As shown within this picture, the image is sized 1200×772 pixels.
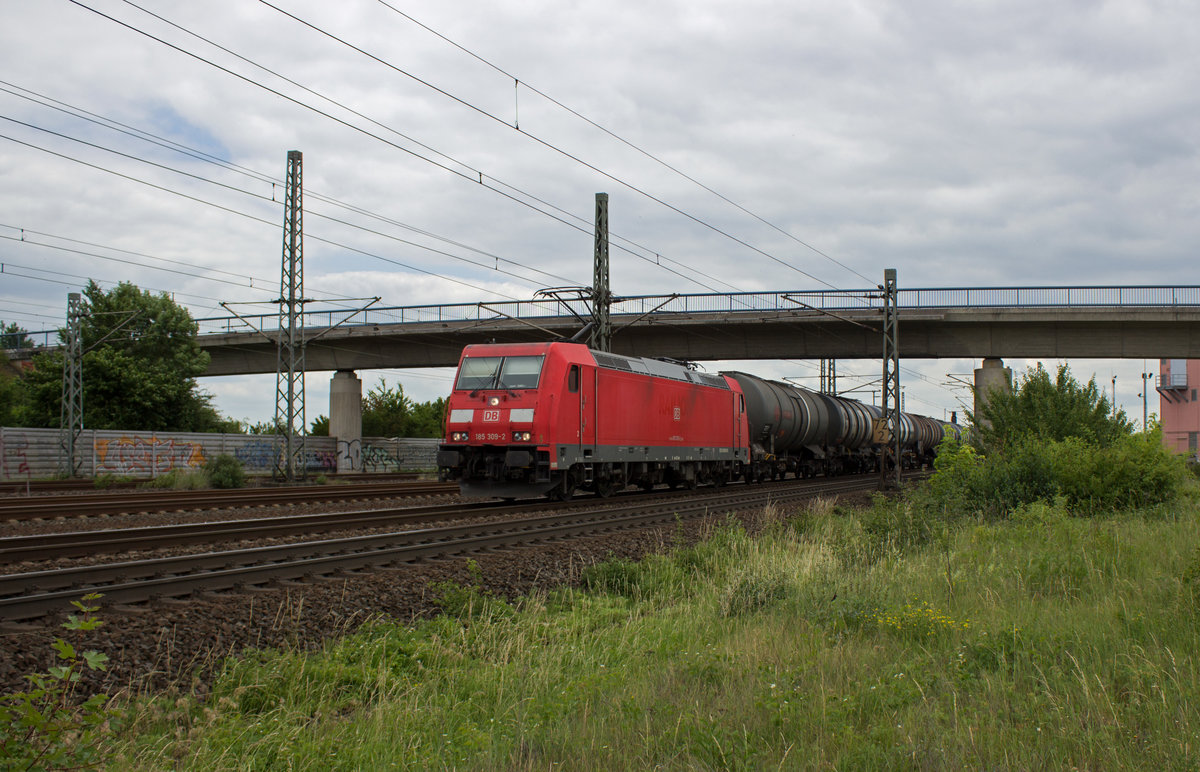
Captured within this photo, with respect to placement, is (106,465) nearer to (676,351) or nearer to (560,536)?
(676,351)

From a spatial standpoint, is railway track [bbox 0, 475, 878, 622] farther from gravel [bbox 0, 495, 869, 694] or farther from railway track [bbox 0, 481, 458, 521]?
railway track [bbox 0, 481, 458, 521]

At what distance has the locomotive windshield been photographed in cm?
1800

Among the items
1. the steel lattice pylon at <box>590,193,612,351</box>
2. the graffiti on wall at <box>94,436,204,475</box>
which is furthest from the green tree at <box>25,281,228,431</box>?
the steel lattice pylon at <box>590,193,612,351</box>

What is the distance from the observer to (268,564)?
9.35 m

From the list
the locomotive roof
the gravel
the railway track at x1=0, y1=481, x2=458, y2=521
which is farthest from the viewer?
the locomotive roof

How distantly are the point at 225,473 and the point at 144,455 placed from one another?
1014 cm

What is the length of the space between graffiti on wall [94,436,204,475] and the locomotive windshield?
63.2ft

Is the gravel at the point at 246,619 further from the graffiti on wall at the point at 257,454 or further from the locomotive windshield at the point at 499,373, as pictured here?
the graffiti on wall at the point at 257,454

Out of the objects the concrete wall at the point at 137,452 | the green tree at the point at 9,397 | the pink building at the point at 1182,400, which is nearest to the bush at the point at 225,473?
the concrete wall at the point at 137,452

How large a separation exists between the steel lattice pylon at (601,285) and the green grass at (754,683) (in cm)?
1742

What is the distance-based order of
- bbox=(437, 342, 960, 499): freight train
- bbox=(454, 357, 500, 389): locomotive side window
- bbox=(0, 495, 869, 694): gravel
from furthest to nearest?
bbox=(454, 357, 500, 389): locomotive side window
bbox=(437, 342, 960, 499): freight train
bbox=(0, 495, 869, 694): gravel

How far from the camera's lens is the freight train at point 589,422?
17688 mm

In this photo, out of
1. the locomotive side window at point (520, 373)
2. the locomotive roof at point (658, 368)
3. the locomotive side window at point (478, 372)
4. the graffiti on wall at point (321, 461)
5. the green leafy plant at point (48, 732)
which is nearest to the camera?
the green leafy plant at point (48, 732)

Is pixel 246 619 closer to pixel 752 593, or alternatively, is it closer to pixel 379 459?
pixel 752 593
